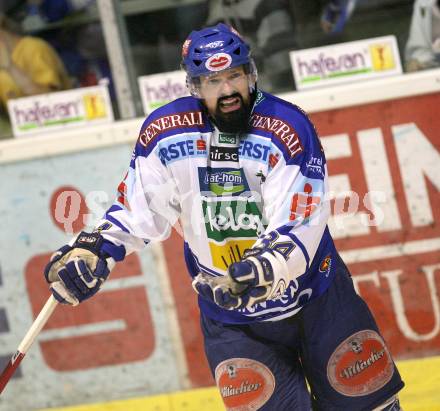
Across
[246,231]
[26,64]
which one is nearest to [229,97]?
[246,231]

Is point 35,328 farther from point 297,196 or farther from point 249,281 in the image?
point 297,196

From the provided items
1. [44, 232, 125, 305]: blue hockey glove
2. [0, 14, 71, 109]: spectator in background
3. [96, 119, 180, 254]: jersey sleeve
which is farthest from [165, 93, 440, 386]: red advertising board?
[44, 232, 125, 305]: blue hockey glove

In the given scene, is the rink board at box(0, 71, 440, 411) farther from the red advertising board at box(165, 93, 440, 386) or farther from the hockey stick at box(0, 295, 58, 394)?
the hockey stick at box(0, 295, 58, 394)

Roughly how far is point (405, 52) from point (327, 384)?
1.75 m

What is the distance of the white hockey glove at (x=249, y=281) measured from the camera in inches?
107

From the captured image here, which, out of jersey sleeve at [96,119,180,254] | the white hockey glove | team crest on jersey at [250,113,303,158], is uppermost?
team crest on jersey at [250,113,303,158]

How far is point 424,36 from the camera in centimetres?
447

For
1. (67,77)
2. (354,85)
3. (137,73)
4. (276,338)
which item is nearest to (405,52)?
(354,85)

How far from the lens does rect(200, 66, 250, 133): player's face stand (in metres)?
2.99

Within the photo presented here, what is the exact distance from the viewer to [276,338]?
3.20 m

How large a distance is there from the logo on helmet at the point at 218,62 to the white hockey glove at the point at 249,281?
512mm

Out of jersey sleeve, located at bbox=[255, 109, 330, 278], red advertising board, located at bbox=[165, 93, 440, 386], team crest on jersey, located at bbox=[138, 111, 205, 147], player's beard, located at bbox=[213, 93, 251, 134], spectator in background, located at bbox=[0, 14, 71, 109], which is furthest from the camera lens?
spectator in background, located at bbox=[0, 14, 71, 109]

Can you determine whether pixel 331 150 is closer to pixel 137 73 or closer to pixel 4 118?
pixel 137 73

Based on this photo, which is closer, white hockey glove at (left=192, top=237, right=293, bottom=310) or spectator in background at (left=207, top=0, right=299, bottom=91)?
white hockey glove at (left=192, top=237, right=293, bottom=310)
